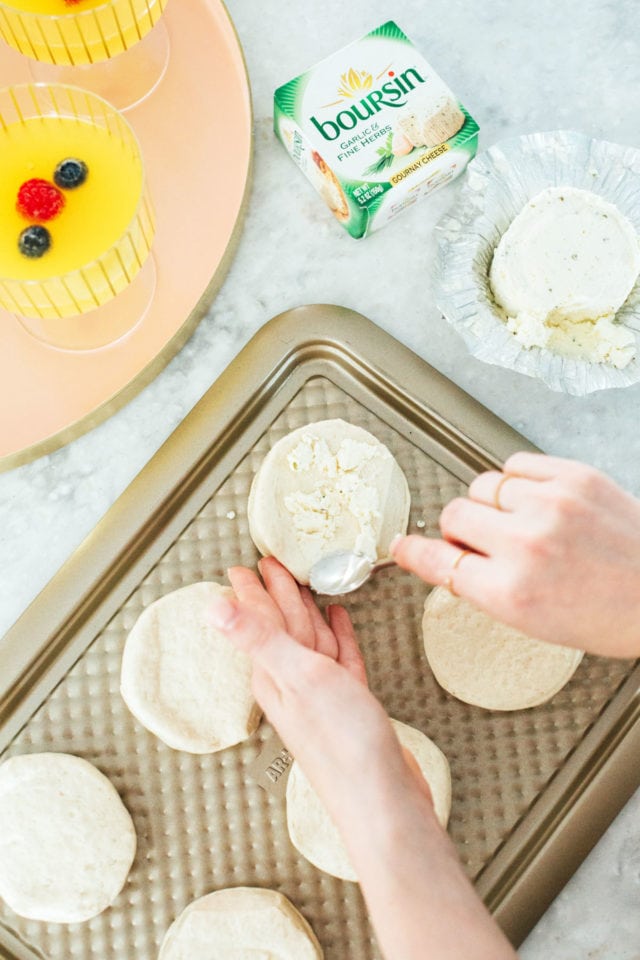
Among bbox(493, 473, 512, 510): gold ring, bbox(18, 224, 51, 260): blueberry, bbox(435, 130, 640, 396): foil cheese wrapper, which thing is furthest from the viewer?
bbox(435, 130, 640, 396): foil cheese wrapper

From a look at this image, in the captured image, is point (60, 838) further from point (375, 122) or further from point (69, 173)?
point (375, 122)

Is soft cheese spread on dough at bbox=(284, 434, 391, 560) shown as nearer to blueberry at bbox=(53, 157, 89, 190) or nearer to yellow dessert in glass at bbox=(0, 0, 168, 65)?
blueberry at bbox=(53, 157, 89, 190)

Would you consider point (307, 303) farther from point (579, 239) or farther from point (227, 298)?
point (579, 239)

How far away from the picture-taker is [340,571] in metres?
0.97

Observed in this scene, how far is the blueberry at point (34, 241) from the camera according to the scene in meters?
0.90

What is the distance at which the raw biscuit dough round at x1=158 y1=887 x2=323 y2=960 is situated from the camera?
93 cm

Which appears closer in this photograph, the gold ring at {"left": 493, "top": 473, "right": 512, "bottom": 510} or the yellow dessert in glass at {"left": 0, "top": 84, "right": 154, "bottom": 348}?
the gold ring at {"left": 493, "top": 473, "right": 512, "bottom": 510}

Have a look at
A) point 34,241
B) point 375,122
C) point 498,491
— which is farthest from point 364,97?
point 498,491

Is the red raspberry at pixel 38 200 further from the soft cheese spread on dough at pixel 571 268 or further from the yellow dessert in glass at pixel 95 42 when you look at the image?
the soft cheese spread on dough at pixel 571 268

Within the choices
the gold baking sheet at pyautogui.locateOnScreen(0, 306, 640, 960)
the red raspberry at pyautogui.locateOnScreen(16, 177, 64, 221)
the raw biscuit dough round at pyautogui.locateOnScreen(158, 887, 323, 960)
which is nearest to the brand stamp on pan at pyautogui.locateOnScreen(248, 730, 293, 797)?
the gold baking sheet at pyautogui.locateOnScreen(0, 306, 640, 960)

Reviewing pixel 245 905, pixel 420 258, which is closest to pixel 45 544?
pixel 245 905

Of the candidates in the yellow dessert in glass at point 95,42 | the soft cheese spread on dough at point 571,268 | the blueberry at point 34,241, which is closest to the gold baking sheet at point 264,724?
the soft cheese spread on dough at point 571,268

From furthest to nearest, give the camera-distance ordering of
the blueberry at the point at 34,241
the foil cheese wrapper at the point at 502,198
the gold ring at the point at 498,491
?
the foil cheese wrapper at the point at 502,198
the blueberry at the point at 34,241
the gold ring at the point at 498,491

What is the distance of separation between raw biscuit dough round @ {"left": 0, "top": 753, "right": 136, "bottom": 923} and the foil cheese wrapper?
670 mm
